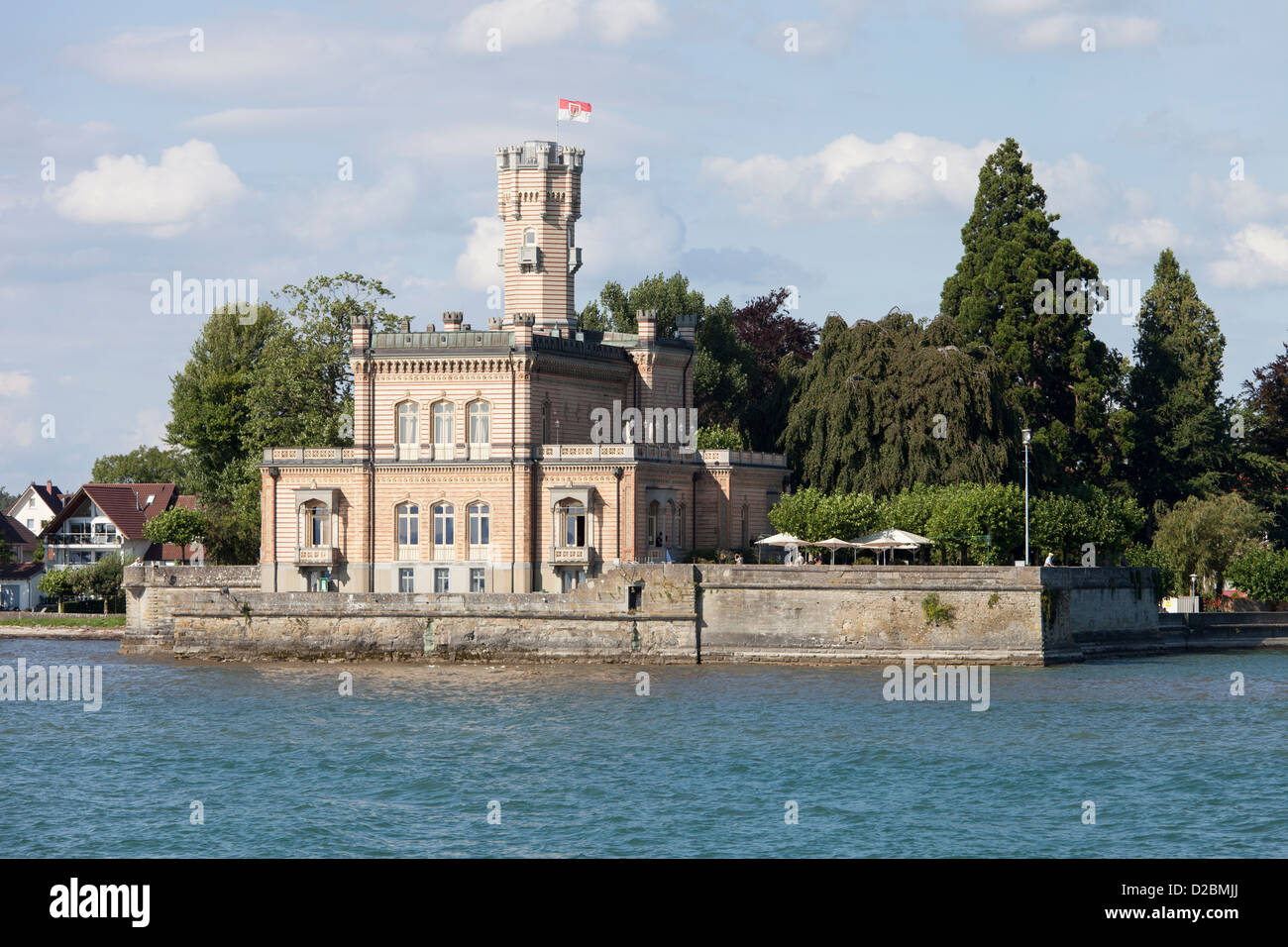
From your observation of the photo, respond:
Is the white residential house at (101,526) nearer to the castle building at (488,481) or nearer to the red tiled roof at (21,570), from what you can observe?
the red tiled roof at (21,570)

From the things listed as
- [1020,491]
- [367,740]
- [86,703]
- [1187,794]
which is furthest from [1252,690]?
[86,703]

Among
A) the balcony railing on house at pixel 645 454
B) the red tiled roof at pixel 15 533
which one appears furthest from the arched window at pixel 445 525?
the red tiled roof at pixel 15 533

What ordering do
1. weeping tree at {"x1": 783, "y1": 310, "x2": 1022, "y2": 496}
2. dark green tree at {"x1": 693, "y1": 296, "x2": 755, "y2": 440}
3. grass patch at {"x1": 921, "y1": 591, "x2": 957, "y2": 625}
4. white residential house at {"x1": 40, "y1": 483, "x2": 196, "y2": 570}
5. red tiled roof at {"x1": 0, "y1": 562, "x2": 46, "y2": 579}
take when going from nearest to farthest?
grass patch at {"x1": 921, "y1": 591, "x2": 957, "y2": 625}
weeping tree at {"x1": 783, "y1": 310, "x2": 1022, "y2": 496}
dark green tree at {"x1": 693, "y1": 296, "x2": 755, "y2": 440}
white residential house at {"x1": 40, "y1": 483, "x2": 196, "y2": 570}
red tiled roof at {"x1": 0, "y1": 562, "x2": 46, "y2": 579}

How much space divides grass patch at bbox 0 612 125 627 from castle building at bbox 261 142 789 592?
16341mm

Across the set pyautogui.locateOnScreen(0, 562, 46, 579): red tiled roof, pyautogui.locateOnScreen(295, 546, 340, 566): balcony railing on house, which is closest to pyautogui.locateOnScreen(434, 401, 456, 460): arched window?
pyautogui.locateOnScreen(295, 546, 340, 566): balcony railing on house

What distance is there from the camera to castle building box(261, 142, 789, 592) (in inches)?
2324

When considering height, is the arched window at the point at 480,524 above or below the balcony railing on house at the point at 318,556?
above

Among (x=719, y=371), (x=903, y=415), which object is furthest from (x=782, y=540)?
(x=719, y=371)

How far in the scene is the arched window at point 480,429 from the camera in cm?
6003

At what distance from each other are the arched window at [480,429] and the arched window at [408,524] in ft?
9.66

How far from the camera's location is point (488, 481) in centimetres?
5972

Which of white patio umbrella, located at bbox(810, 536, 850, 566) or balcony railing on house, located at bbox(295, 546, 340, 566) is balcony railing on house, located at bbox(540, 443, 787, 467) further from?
balcony railing on house, located at bbox(295, 546, 340, 566)

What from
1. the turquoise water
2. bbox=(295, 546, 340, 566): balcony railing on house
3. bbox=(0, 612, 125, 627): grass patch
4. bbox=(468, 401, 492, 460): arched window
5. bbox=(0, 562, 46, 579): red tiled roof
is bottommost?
the turquoise water

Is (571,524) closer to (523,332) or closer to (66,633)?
(523,332)
